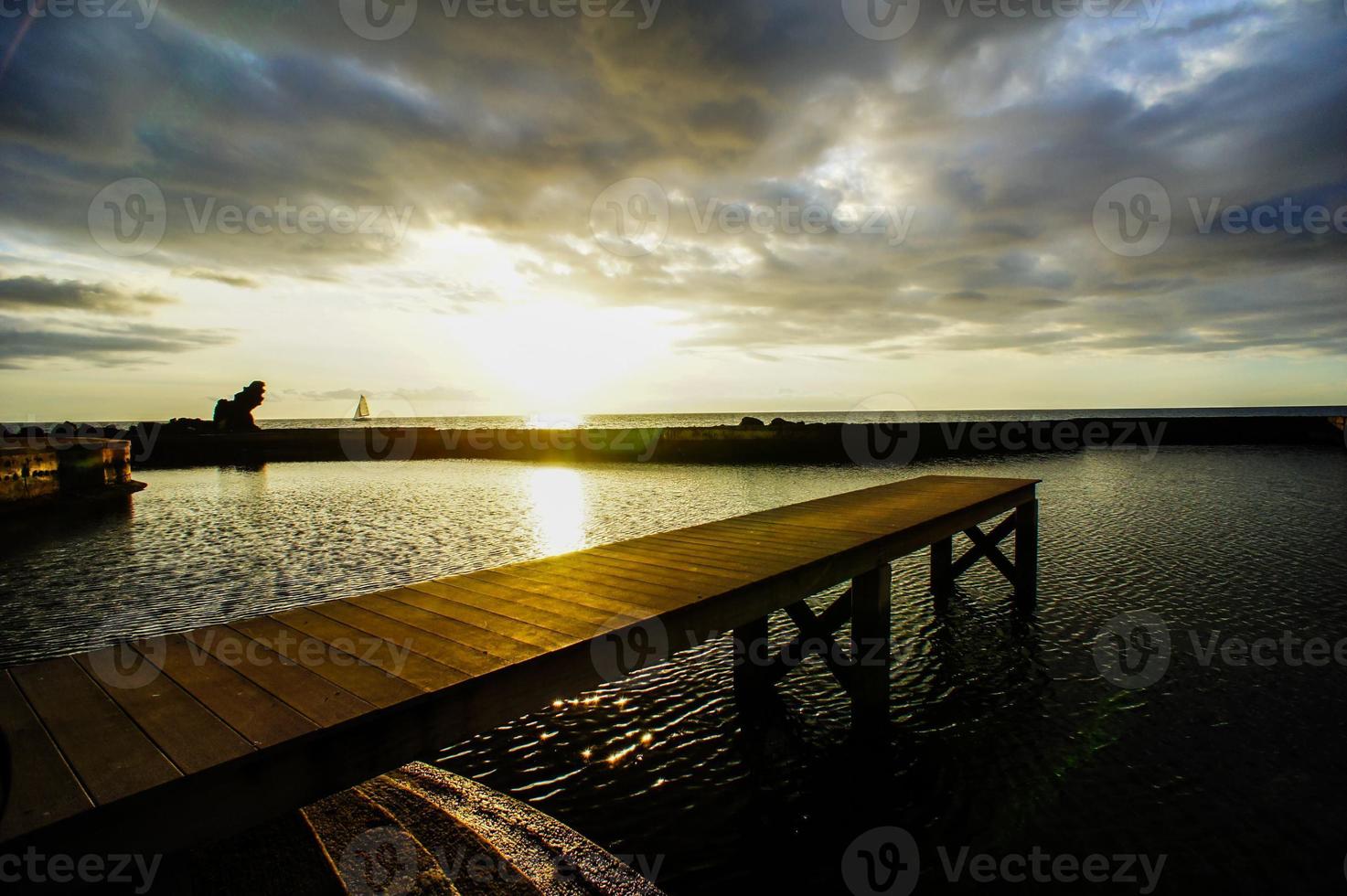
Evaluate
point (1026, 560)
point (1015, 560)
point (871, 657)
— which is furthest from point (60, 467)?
point (1026, 560)

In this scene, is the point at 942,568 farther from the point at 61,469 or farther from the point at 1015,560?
the point at 61,469

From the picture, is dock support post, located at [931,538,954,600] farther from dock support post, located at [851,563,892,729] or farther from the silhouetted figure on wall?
the silhouetted figure on wall

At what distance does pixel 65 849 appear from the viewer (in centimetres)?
220

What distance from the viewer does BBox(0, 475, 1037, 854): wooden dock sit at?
2.48 meters

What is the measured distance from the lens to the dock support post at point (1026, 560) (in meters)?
10.6

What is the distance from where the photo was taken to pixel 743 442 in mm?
42844

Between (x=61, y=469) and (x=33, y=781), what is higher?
(x=61, y=469)

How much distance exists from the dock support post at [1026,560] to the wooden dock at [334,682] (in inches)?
206

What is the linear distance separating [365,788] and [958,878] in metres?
4.27

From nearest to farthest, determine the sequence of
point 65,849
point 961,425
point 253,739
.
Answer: point 65,849, point 253,739, point 961,425

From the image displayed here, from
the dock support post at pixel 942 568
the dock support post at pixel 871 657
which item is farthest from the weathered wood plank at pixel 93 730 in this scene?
the dock support post at pixel 942 568

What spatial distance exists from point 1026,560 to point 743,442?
32244 mm

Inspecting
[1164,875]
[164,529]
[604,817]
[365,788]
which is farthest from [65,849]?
[164,529]

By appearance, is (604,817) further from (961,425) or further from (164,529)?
(961,425)
